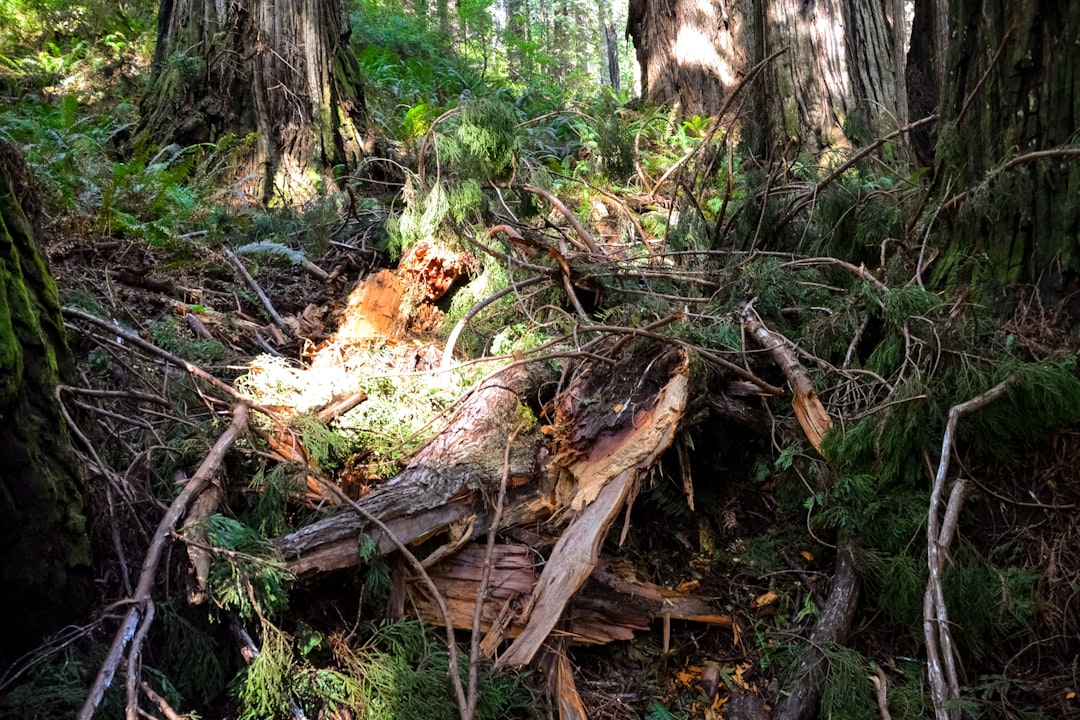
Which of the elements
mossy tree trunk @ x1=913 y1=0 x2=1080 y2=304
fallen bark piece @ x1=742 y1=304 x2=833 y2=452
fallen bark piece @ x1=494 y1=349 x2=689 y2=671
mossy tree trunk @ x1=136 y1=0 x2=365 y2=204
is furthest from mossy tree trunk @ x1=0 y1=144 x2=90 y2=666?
mossy tree trunk @ x1=136 y1=0 x2=365 y2=204

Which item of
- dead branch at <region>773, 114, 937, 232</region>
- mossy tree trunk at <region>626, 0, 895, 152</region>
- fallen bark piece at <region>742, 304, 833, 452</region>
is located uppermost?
mossy tree trunk at <region>626, 0, 895, 152</region>

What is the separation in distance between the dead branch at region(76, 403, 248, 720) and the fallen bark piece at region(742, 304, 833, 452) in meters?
2.26

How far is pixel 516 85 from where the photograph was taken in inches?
469

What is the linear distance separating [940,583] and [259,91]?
6003 millimetres

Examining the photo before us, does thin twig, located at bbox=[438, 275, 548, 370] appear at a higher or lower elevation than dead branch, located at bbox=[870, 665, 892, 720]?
higher

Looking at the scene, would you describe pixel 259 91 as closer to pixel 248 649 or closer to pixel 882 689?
pixel 248 649

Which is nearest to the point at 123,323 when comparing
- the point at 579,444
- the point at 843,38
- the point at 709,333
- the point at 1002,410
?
the point at 579,444

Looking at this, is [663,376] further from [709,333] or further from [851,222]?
[851,222]

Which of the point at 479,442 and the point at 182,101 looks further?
the point at 182,101

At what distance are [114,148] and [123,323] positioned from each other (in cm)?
330

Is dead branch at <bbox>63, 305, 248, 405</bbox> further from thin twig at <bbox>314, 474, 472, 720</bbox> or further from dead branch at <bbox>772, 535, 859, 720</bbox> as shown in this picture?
dead branch at <bbox>772, 535, 859, 720</bbox>

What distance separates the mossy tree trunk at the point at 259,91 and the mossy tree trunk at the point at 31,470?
12.6ft

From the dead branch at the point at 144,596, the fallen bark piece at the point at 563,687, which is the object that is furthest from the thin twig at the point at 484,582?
the dead branch at the point at 144,596

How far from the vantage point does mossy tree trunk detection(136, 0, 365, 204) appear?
5.96 meters
